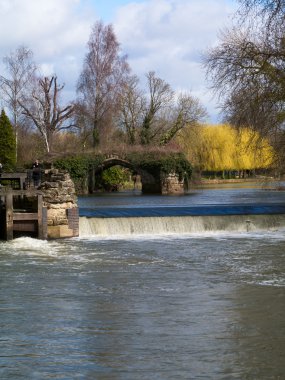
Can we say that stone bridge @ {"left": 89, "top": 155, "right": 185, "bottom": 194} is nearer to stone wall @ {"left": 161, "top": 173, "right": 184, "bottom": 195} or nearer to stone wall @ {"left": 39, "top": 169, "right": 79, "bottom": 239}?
stone wall @ {"left": 161, "top": 173, "right": 184, "bottom": 195}

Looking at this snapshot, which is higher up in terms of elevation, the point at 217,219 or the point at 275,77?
the point at 275,77

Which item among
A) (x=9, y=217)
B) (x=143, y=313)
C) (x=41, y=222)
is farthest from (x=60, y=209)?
(x=143, y=313)

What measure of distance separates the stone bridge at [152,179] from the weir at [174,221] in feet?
77.0

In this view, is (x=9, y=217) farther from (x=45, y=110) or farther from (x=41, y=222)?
(x=45, y=110)

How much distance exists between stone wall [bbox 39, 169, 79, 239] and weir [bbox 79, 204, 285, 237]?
731 millimetres

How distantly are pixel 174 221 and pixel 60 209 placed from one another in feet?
12.2

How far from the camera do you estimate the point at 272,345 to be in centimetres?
882

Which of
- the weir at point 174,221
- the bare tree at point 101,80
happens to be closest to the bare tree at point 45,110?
the bare tree at point 101,80

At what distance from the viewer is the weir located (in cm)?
2277

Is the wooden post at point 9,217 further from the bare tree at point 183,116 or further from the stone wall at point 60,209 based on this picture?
the bare tree at point 183,116

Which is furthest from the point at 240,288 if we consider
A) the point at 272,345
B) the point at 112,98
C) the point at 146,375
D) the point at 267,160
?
the point at 112,98

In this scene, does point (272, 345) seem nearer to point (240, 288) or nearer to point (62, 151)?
point (240, 288)

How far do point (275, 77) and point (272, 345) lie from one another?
55.0 feet

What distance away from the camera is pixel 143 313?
10656mm
